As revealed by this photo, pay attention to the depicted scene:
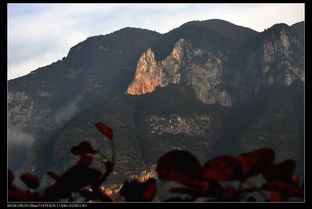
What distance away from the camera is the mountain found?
12500cm

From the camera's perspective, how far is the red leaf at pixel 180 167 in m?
0.94

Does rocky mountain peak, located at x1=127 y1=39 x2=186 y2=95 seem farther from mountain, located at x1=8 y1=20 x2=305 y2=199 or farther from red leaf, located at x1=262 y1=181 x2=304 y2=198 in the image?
red leaf, located at x1=262 y1=181 x2=304 y2=198

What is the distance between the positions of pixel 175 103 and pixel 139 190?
137 m

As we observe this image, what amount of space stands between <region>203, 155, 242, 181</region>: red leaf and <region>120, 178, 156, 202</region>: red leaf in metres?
0.18

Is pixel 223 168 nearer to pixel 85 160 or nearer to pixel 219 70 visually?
pixel 85 160

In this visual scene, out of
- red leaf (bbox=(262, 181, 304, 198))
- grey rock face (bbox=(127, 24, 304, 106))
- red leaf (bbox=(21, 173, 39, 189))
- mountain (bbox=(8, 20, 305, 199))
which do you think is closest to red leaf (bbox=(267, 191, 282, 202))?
red leaf (bbox=(262, 181, 304, 198))

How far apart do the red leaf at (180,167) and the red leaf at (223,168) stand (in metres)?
0.02

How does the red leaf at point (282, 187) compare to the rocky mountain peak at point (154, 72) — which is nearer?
the red leaf at point (282, 187)

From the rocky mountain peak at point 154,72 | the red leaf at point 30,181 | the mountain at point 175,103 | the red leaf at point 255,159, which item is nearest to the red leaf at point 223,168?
the red leaf at point 255,159

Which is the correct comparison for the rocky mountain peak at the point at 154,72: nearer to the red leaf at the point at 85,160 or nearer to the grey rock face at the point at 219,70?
the grey rock face at the point at 219,70

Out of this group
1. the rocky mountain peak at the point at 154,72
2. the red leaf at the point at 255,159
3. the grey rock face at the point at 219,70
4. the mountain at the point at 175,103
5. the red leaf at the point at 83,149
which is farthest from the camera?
the rocky mountain peak at the point at 154,72

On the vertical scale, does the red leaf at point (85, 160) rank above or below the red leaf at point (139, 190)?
above

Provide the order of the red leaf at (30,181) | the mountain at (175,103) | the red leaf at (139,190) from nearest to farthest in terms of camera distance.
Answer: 1. the red leaf at (139,190)
2. the red leaf at (30,181)
3. the mountain at (175,103)
